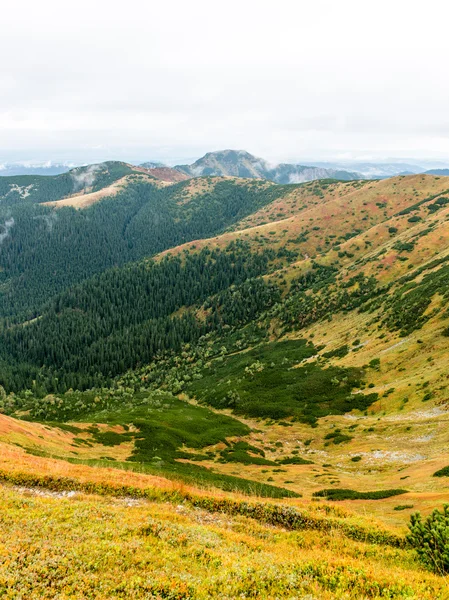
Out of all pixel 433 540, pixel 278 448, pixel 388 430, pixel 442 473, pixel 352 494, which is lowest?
pixel 278 448

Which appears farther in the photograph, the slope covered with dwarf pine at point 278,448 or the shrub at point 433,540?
the shrub at point 433,540

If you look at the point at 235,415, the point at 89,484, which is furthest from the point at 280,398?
the point at 89,484

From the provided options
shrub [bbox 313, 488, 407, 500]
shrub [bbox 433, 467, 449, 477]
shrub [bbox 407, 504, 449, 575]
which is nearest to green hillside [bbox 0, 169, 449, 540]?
shrub [bbox 313, 488, 407, 500]

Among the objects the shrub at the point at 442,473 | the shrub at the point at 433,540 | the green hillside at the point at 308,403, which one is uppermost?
the shrub at the point at 433,540

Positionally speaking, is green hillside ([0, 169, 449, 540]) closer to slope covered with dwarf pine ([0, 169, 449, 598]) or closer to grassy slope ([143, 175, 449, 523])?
grassy slope ([143, 175, 449, 523])

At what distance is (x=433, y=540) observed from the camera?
16219 mm

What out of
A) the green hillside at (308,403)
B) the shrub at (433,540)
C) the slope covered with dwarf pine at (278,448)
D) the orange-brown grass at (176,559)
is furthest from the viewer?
the green hillside at (308,403)

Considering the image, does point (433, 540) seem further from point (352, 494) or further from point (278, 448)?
point (278, 448)

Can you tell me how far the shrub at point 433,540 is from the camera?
15000 mm

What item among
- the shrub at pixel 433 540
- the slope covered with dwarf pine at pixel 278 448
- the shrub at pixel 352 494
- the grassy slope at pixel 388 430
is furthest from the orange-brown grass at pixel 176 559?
the shrub at pixel 352 494

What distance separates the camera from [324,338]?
12712 cm

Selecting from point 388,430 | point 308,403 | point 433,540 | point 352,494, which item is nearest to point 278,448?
point 308,403

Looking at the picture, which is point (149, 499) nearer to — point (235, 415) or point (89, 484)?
point (89, 484)

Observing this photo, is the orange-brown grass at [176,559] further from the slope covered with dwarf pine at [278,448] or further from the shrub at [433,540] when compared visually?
the shrub at [433,540]
